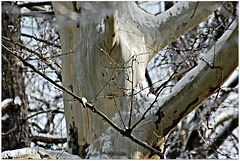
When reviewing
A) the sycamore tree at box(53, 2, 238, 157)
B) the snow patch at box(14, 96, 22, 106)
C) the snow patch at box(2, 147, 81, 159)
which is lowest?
the snow patch at box(14, 96, 22, 106)

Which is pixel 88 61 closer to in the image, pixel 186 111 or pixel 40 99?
pixel 186 111

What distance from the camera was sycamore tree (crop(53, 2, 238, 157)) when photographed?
7.53ft

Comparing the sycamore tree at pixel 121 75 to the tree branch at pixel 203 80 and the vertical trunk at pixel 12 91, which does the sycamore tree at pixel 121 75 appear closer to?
the tree branch at pixel 203 80

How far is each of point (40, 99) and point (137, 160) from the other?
413 cm

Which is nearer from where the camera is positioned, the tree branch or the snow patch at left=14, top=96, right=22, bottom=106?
the tree branch

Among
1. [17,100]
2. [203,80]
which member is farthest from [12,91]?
[203,80]

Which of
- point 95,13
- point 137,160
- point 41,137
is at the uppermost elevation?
point 95,13

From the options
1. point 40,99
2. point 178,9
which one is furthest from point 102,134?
point 40,99

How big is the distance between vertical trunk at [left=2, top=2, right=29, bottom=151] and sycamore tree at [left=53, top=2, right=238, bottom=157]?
2.05 m

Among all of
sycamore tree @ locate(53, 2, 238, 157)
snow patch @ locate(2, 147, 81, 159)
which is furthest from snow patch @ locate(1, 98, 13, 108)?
snow patch @ locate(2, 147, 81, 159)

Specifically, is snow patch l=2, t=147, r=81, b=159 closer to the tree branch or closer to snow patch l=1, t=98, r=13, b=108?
the tree branch

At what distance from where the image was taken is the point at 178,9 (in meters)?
2.79

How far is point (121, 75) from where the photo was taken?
8.48 feet

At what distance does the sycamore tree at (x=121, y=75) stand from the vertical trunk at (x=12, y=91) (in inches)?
80.6
